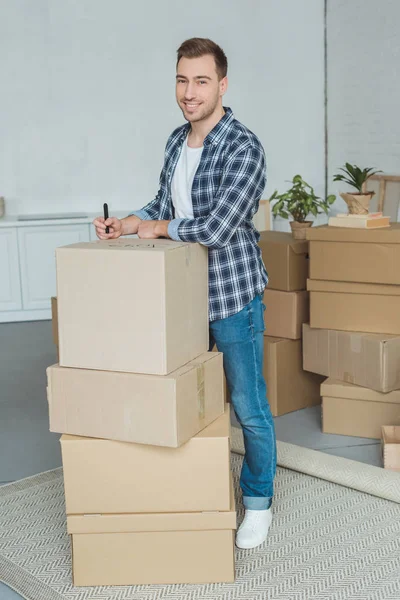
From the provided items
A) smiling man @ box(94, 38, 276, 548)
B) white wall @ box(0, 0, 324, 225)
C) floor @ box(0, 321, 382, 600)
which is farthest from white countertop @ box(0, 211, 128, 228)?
smiling man @ box(94, 38, 276, 548)

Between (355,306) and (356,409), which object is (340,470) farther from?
(355,306)

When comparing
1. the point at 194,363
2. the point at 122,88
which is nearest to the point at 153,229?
the point at 194,363

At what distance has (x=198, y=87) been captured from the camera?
2.11m

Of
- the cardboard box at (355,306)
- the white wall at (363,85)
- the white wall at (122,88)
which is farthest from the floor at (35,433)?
the white wall at (363,85)

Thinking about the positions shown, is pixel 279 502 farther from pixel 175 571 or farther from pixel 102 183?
→ pixel 102 183

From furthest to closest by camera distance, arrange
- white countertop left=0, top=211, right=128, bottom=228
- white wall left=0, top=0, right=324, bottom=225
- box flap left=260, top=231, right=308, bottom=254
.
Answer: white wall left=0, top=0, right=324, bottom=225
white countertop left=0, top=211, right=128, bottom=228
box flap left=260, top=231, right=308, bottom=254

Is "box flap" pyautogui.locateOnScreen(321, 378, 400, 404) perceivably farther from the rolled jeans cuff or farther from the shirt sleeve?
the shirt sleeve

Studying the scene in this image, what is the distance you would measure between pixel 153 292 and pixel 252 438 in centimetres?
63

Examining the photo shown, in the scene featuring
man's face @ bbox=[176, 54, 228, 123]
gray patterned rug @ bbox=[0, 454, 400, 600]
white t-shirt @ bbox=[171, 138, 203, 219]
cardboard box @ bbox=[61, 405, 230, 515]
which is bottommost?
gray patterned rug @ bbox=[0, 454, 400, 600]

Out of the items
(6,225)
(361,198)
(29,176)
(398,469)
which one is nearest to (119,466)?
(398,469)

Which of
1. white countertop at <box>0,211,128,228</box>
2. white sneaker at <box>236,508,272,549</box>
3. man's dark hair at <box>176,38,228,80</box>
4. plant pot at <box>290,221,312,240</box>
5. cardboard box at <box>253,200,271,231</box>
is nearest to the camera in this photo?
man's dark hair at <box>176,38,228,80</box>

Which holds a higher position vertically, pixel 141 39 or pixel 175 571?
pixel 141 39

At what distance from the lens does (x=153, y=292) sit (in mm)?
1939

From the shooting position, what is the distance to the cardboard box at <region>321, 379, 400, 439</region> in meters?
3.27
